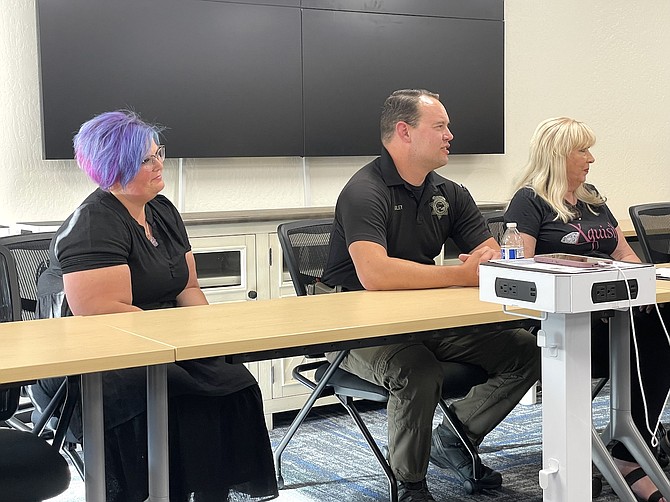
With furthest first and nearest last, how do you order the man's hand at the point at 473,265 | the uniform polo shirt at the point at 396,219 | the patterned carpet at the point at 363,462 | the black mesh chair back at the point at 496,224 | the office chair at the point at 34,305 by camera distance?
the black mesh chair back at the point at 496,224, the patterned carpet at the point at 363,462, the uniform polo shirt at the point at 396,219, the man's hand at the point at 473,265, the office chair at the point at 34,305

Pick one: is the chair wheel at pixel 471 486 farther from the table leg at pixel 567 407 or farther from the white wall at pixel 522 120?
the white wall at pixel 522 120

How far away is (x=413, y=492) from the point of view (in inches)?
115

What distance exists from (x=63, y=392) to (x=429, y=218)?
→ 134cm

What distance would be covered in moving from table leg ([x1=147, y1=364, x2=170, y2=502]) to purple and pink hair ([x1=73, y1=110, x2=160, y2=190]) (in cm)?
82

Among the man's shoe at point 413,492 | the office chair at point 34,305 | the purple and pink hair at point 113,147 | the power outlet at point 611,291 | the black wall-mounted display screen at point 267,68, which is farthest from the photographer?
the black wall-mounted display screen at point 267,68

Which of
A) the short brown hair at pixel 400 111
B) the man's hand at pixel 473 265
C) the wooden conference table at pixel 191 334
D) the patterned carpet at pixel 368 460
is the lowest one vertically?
the patterned carpet at pixel 368 460

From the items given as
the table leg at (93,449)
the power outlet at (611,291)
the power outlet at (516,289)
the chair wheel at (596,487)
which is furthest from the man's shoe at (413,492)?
the table leg at (93,449)

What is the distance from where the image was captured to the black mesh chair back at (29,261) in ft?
9.40

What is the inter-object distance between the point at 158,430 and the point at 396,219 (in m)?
1.31

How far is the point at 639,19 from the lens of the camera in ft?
18.7

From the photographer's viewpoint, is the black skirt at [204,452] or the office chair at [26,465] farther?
the black skirt at [204,452]

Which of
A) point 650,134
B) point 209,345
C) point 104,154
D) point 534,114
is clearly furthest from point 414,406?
point 650,134

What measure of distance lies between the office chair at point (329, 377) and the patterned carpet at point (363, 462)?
11 cm

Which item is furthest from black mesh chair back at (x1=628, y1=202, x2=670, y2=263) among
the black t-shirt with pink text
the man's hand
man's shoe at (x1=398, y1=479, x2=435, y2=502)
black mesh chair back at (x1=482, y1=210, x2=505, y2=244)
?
man's shoe at (x1=398, y1=479, x2=435, y2=502)
